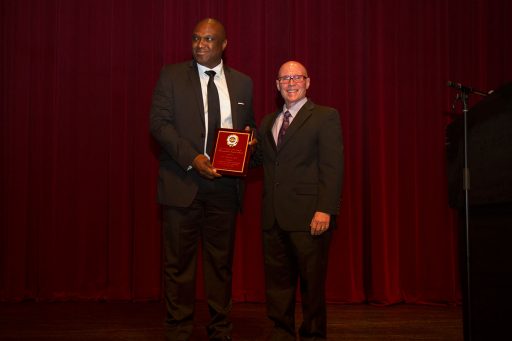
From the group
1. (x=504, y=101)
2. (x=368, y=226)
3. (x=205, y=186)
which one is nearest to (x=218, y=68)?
(x=205, y=186)

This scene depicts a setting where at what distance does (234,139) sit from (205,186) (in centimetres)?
32

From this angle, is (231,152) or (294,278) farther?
(294,278)

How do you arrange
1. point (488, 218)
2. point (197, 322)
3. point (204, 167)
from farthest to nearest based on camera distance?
point (197, 322)
point (204, 167)
point (488, 218)

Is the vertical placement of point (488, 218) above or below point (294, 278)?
above

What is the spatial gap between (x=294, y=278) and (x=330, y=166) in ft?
2.18

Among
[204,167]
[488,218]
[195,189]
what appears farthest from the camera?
[195,189]

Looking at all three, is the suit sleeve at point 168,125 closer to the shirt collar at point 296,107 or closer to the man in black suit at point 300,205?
the man in black suit at point 300,205

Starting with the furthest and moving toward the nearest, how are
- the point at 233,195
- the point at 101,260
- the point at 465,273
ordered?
the point at 101,260
the point at 233,195
the point at 465,273

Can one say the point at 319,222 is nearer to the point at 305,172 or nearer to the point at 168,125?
the point at 305,172

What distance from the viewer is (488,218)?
183 cm

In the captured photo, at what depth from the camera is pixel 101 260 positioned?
4266 mm

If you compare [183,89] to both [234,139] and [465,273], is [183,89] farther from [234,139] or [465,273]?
[465,273]

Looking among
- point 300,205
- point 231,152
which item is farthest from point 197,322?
point 231,152

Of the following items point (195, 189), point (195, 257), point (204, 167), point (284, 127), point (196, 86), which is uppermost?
point (196, 86)
